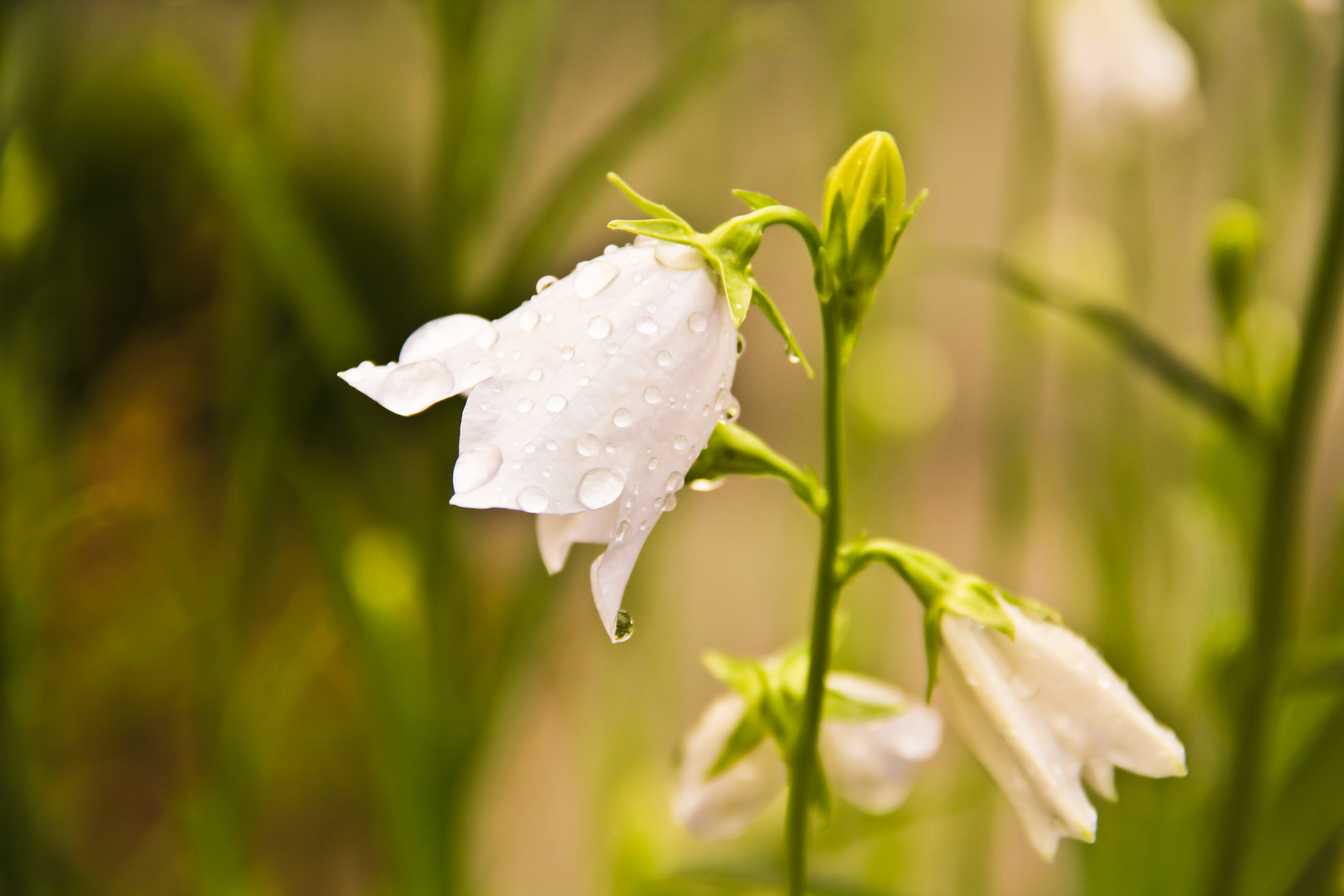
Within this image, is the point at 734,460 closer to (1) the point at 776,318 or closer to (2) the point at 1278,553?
(1) the point at 776,318

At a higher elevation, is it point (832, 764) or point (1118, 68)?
point (1118, 68)

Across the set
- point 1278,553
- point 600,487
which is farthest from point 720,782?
point 1278,553

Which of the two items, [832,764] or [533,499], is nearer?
[533,499]

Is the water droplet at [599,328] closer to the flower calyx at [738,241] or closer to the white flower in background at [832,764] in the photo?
the flower calyx at [738,241]

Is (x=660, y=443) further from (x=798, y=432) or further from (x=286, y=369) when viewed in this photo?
(x=798, y=432)

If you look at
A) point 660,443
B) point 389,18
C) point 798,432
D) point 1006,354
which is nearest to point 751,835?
point 1006,354
